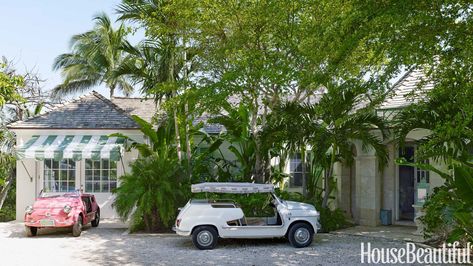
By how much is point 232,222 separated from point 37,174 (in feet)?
35.2

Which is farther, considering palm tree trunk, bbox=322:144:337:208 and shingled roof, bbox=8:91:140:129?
shingled roof, bbox=8:91:140:129

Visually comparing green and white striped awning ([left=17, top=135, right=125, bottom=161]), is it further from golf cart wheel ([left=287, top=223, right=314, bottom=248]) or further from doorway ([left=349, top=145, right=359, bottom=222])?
doorway ([left=349, top=145, right=359, bottom=222])

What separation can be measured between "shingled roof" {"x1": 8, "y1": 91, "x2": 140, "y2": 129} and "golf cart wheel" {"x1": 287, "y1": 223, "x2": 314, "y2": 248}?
29.9 feet

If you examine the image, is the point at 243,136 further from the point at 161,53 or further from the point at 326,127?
the point at 161,53

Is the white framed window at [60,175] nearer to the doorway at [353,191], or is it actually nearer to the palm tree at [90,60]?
the palm tree at [90,60]

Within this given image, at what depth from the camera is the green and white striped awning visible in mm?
17906

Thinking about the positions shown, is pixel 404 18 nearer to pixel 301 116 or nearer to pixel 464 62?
pixel 464 62

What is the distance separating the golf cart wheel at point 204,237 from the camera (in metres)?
12.2

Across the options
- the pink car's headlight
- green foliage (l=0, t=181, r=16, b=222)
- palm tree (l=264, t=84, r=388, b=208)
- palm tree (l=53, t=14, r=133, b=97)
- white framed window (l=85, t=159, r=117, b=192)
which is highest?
palm tree (l=53, t=14, r=133, b=97)

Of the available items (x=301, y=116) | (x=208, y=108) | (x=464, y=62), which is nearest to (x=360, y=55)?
(x=301, y=116)

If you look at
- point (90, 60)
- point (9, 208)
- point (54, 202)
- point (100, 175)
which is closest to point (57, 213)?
point (54, 202)

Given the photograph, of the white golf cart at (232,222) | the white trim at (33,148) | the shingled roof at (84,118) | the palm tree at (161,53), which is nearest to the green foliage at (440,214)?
the white golf cart at (232,222)

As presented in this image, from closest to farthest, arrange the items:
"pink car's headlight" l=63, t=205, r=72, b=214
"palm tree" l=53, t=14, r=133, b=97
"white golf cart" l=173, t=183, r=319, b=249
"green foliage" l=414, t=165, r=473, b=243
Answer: "green foliage" l=414, t=165, r=473, b=243, "white golf cart" l=173, t=183, r=319, b=249, "pink car's headlight" l=63, t=205, r=72, b=214, "palm tree" l=53, t=14, r=133, b=97

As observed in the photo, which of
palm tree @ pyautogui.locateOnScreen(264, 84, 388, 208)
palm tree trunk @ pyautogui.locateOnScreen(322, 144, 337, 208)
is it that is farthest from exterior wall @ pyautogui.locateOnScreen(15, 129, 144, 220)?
palm tree trunk @ pyautogui.locateOnScreen(322, 144, 337, 208)
